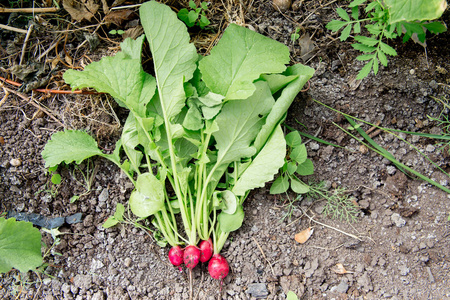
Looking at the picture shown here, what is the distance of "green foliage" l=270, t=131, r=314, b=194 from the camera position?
1.42 metres

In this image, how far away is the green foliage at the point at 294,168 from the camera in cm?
142

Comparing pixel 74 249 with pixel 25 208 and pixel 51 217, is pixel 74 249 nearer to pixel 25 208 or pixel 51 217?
pixel 51 217

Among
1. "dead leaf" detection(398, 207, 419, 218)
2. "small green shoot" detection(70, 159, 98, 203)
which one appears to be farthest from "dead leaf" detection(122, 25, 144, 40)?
"dead leaf" detection(398, 207, 419, 218)

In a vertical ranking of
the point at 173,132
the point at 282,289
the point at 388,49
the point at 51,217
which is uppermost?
the point at 388,49

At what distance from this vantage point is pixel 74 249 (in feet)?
4.96

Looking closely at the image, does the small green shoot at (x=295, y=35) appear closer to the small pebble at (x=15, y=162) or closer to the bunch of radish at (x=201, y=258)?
the bunch of radish at (x=201, y=258)

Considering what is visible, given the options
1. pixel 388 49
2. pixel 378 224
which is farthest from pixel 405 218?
pixel 388 49

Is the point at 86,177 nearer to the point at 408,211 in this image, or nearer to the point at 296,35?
the point at 296,35

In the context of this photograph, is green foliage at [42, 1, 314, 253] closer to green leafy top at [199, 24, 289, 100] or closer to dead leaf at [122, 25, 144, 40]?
green leafy top at [199, 24, 289, 100]

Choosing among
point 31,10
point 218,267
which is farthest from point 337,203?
point 31,10

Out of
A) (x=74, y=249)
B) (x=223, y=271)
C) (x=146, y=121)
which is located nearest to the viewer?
(x=146, y=121)

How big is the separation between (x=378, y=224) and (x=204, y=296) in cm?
80

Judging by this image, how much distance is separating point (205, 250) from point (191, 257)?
0.23ft

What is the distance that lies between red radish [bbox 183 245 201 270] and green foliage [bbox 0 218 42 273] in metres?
0.58
